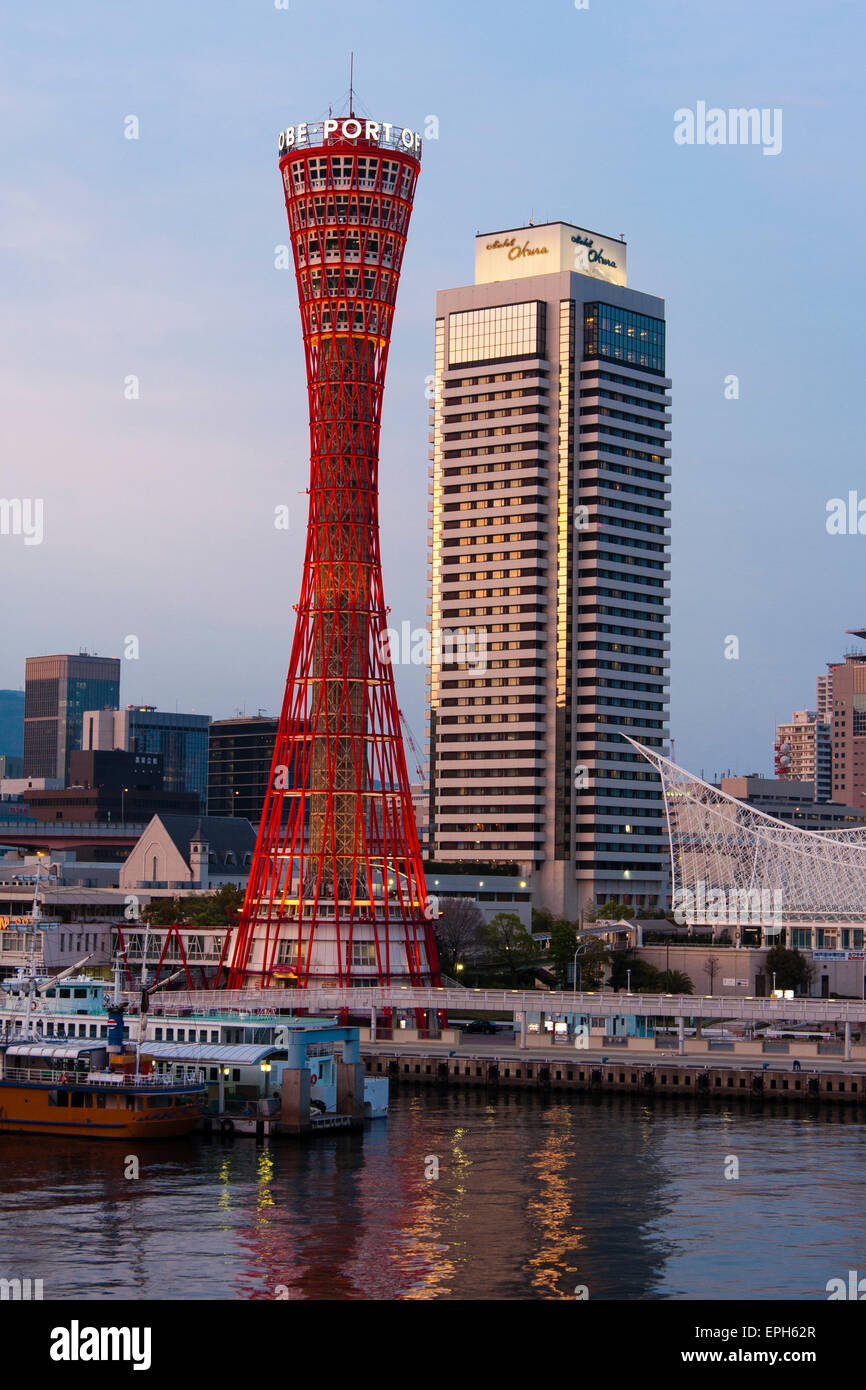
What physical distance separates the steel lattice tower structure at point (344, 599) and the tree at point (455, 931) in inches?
1332

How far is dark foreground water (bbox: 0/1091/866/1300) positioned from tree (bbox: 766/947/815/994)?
7297cm

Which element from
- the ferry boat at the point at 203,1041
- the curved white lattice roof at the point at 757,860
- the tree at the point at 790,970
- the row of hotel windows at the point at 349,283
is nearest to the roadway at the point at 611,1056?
the ferry boat at the point at 203,1041

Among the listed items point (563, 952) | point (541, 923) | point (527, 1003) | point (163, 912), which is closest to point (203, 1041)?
point (527, 1003)

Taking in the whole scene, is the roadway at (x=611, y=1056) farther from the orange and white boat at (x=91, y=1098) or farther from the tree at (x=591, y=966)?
the tree at (x=591, y=966)

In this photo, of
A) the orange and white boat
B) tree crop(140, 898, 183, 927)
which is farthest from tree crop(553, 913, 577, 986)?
the orange and white boat

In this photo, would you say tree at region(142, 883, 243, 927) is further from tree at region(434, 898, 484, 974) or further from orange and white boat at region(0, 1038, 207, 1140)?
orange and white boat at region(0, 1038, 207, 1140)

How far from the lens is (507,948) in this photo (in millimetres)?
156000

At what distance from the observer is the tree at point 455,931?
513 ft

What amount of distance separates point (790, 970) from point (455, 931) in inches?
1063

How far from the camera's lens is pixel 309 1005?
361 ft

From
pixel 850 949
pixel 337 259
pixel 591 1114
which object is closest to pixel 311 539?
pixel 337 259

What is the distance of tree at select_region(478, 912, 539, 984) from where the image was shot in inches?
6078
